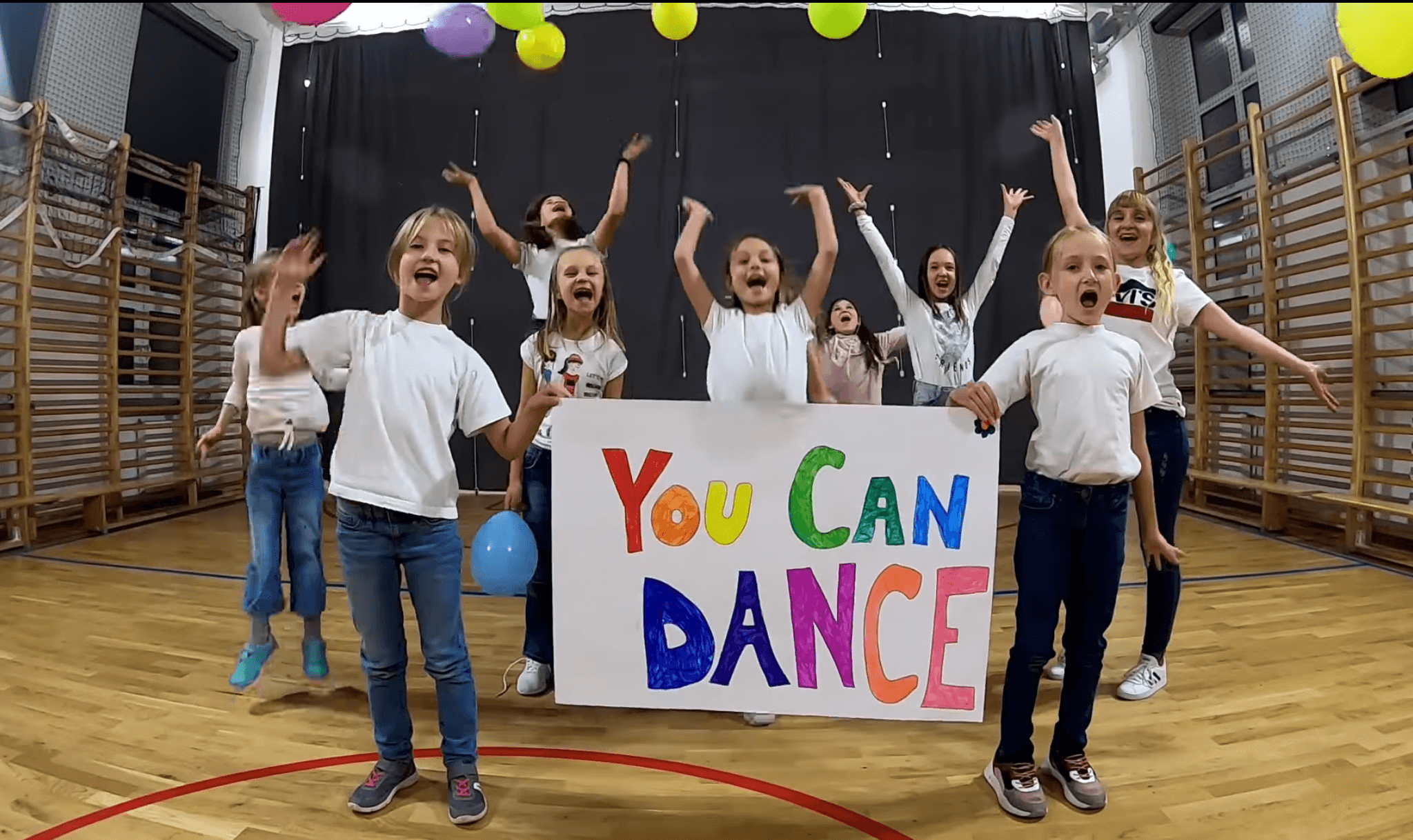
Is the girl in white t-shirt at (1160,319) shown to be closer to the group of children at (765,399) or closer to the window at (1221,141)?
the group of children at (765,399)

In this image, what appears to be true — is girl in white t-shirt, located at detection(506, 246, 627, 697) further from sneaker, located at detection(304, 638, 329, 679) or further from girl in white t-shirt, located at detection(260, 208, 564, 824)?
sneaker, located at detection(304, 638, 329, 679)

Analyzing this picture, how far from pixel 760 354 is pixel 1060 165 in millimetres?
882

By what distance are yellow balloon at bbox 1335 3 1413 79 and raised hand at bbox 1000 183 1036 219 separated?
71 cm

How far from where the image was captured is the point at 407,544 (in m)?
1.02

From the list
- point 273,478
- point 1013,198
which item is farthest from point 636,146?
point 273,478

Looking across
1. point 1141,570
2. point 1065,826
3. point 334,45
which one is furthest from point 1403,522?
point 334,45

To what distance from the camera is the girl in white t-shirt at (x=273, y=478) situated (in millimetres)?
1414

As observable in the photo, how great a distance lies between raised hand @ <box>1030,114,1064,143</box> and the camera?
1.49m

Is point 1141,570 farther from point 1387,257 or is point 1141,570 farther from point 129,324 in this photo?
point 129,324

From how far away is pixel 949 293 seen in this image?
1467mm

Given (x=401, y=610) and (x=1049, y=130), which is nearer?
(x=401, y=610)

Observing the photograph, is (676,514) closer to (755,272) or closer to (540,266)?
(755,272)

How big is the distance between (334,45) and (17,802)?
1.73m

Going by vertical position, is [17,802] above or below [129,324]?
below
